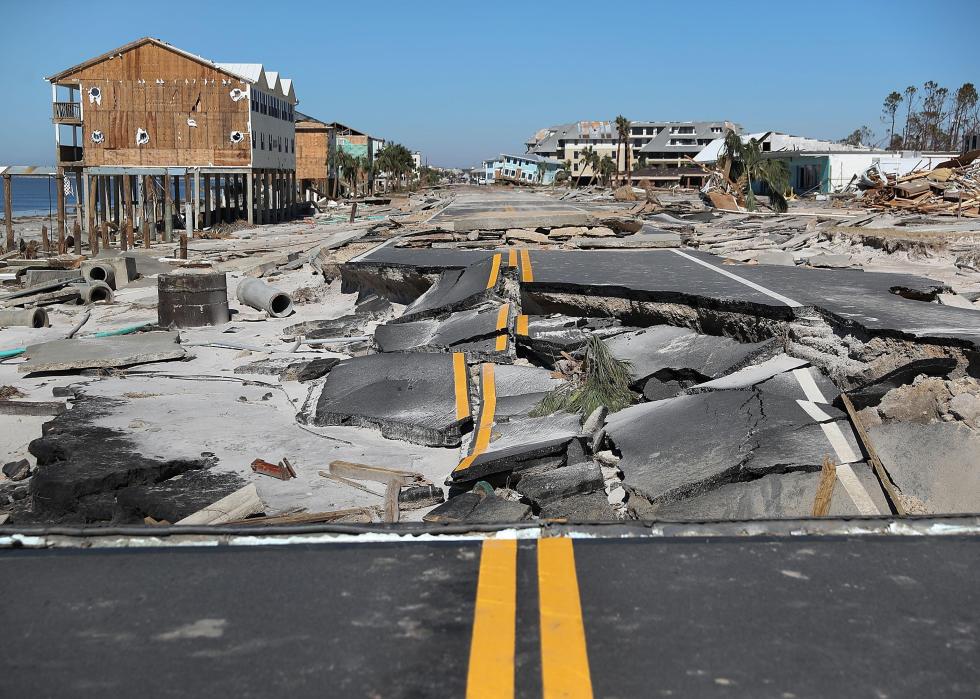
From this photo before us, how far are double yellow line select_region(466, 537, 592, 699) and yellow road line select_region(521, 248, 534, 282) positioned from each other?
8.10 meters

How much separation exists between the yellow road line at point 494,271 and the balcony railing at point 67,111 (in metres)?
37.6

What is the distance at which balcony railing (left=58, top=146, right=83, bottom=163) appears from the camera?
142 feet

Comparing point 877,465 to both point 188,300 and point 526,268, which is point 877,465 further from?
point 188,300

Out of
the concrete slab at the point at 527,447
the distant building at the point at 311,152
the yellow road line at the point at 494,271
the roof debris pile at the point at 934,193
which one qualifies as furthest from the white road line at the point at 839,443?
the distant building at the point at 311,152

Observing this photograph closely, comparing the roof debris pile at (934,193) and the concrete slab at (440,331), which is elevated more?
the roof debris pile at (934,193)

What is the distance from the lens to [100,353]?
10.9m

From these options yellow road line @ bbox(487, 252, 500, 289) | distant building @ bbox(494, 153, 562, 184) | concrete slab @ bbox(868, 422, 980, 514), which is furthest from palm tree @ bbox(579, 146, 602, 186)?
concrete slab @ bbox(868, 422, 980, 514)

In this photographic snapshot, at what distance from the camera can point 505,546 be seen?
353 cm

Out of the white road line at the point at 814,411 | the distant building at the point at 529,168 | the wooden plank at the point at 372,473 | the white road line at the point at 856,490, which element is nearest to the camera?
the white road line at the point at 856,490

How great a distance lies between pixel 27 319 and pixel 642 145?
15123 cm

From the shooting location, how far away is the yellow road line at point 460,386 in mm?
7863

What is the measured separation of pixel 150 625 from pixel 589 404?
508 centimetres

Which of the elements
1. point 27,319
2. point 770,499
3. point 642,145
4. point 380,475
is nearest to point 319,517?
point 380,475

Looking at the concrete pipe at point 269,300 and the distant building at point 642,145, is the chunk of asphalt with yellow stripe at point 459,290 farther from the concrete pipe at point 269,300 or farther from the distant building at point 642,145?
the distant building at point 642,145
